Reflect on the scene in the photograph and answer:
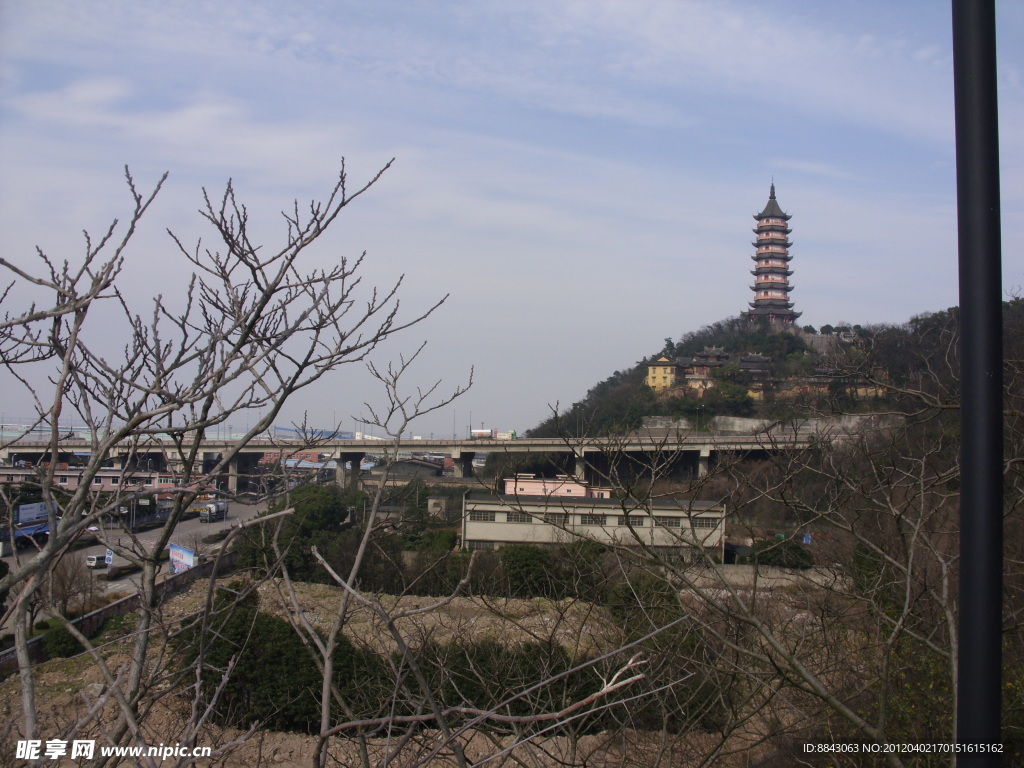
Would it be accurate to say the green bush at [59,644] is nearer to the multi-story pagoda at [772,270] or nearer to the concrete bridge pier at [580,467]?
the concrete bridge pier at [580,467]

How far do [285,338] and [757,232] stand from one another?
50.4 meters

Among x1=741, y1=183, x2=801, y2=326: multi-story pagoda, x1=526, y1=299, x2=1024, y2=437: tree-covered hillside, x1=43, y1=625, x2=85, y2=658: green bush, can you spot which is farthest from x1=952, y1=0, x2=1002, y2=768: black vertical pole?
x1=741, y1=183, x2=801, y2=326: multi-story pagoda

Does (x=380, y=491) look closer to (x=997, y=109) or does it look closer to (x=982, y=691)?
(x=982, y=691)

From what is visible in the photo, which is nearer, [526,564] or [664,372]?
[526,564]

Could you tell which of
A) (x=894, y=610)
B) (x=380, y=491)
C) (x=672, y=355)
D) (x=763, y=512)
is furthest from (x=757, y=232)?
(x=380, y=491)

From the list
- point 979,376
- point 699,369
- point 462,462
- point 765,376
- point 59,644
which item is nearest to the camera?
point 979,376

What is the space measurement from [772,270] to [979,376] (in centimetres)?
4900

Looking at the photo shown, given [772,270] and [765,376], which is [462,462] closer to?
[765,376]

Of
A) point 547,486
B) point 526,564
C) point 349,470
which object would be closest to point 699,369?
point 349,470

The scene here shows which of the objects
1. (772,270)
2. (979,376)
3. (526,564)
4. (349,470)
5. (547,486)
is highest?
(772,270)

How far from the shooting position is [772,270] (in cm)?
4734

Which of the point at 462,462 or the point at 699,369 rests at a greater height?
the point at 699,369

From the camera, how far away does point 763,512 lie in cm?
1026

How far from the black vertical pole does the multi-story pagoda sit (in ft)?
155
